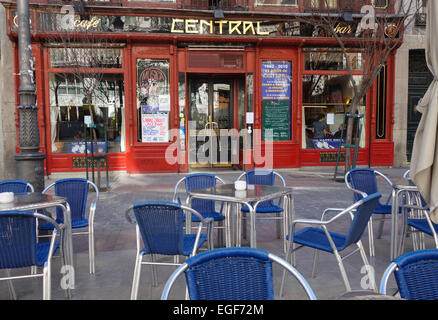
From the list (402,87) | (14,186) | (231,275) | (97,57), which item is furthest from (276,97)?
(231,275)

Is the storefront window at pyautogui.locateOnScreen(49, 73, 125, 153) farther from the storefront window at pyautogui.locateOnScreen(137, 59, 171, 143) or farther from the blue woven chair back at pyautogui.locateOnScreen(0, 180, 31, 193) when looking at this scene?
the blue woven chair back at pyautogui.locateOnScreen(0, 180, 31, 193)

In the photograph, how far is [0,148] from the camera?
11.1 metres

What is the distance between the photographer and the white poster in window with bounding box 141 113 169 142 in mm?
11367

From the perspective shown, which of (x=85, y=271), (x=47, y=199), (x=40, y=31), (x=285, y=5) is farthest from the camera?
(x=285, y=5)

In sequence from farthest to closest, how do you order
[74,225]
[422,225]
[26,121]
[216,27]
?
[216,27] < [26,121] < [74,225] < [422,225]

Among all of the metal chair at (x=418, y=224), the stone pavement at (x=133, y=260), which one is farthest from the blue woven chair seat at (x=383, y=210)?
the stone pavement at (x=133, y=260)

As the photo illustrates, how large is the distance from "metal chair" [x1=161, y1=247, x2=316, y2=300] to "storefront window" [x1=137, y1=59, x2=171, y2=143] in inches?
387

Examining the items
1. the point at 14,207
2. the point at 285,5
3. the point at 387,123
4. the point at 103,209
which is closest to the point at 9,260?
the point at 14,207

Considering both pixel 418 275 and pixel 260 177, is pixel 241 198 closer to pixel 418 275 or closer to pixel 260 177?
pixel 260 177

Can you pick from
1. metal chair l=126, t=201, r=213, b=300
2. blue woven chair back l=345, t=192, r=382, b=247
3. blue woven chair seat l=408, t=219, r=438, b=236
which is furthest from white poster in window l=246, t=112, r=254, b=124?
metal chair l=126, t=201, r=213, b=300

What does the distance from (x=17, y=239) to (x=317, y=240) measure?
256 cm

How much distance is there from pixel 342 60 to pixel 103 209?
29.1ft

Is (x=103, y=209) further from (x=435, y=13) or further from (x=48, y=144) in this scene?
(x=435, y=13)

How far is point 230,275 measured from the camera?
5.95 ft
